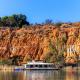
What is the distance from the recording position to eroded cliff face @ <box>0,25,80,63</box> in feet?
418

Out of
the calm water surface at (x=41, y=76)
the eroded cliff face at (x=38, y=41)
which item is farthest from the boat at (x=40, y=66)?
the calm water surface at (x=41, y=76)

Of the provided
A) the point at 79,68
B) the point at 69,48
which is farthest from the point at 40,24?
the point at 79,68

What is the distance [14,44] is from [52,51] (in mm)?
13409

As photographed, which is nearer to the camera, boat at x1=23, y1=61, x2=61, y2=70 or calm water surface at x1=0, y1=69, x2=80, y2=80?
calm water surface at x1=0, y1=69, x2=80, y2=80

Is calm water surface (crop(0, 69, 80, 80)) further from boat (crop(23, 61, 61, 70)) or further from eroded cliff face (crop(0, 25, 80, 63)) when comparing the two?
eroded cliff face (crop(0, 25, 80, 63))

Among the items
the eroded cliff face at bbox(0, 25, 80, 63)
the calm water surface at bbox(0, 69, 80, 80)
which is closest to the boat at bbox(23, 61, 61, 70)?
the eroded cliff face at bbox(0, 25, 80, 63)

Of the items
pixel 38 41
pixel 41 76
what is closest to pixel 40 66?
pixel 38 41

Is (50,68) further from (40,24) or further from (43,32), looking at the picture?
(40,24)

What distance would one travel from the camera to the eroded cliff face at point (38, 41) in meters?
127

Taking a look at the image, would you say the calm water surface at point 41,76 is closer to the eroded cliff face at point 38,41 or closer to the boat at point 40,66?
the boat at point 40,66

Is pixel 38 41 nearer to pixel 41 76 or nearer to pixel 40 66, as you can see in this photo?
pixel 40 66

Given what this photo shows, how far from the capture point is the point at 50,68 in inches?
4779

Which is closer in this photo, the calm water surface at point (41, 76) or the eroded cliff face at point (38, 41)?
the calm water surface at point (41, 76)

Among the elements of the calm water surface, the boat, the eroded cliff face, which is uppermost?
the eroded cliff face
